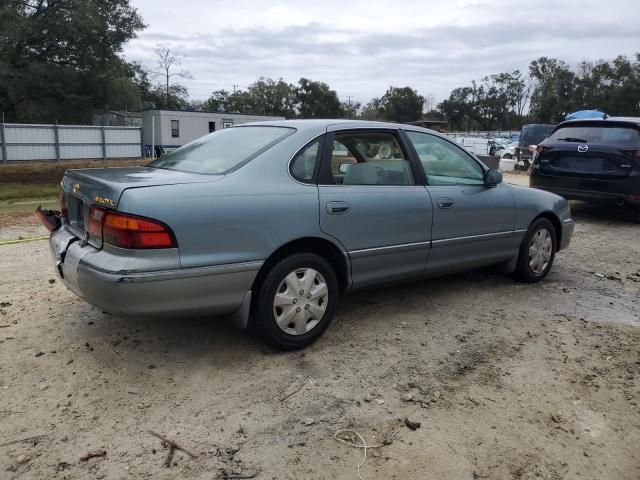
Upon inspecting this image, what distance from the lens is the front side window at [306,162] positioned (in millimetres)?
3594

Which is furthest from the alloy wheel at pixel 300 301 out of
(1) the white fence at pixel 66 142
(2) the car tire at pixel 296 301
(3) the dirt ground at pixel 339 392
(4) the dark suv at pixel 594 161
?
(1) the white fence at pixel 66 142

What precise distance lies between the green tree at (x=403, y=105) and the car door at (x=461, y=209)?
68972mm

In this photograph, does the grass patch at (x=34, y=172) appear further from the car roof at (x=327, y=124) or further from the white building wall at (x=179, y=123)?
the car roof at (x=327, y=124)

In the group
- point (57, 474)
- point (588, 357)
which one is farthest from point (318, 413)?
point (588, 357)

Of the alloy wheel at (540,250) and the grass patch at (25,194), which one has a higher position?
the alloy wheel at (540,250)

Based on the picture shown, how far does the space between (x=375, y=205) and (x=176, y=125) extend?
102 feet

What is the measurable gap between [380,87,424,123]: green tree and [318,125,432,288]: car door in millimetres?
69678

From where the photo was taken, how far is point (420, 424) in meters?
2.85

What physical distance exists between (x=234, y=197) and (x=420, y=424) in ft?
5.40

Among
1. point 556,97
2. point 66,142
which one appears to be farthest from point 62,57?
point 556,97

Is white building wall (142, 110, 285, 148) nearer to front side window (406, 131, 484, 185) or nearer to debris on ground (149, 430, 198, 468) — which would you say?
front side window (406, 131, 484, 185)

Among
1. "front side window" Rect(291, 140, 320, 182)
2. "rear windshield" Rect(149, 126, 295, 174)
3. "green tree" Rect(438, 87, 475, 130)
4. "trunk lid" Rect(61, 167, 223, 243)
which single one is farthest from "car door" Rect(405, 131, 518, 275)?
"green tree" Rect(438, 87, 475, 130)

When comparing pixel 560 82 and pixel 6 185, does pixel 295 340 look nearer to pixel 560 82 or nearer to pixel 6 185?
pixel 6 185

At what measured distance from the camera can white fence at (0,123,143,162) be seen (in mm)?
18891
